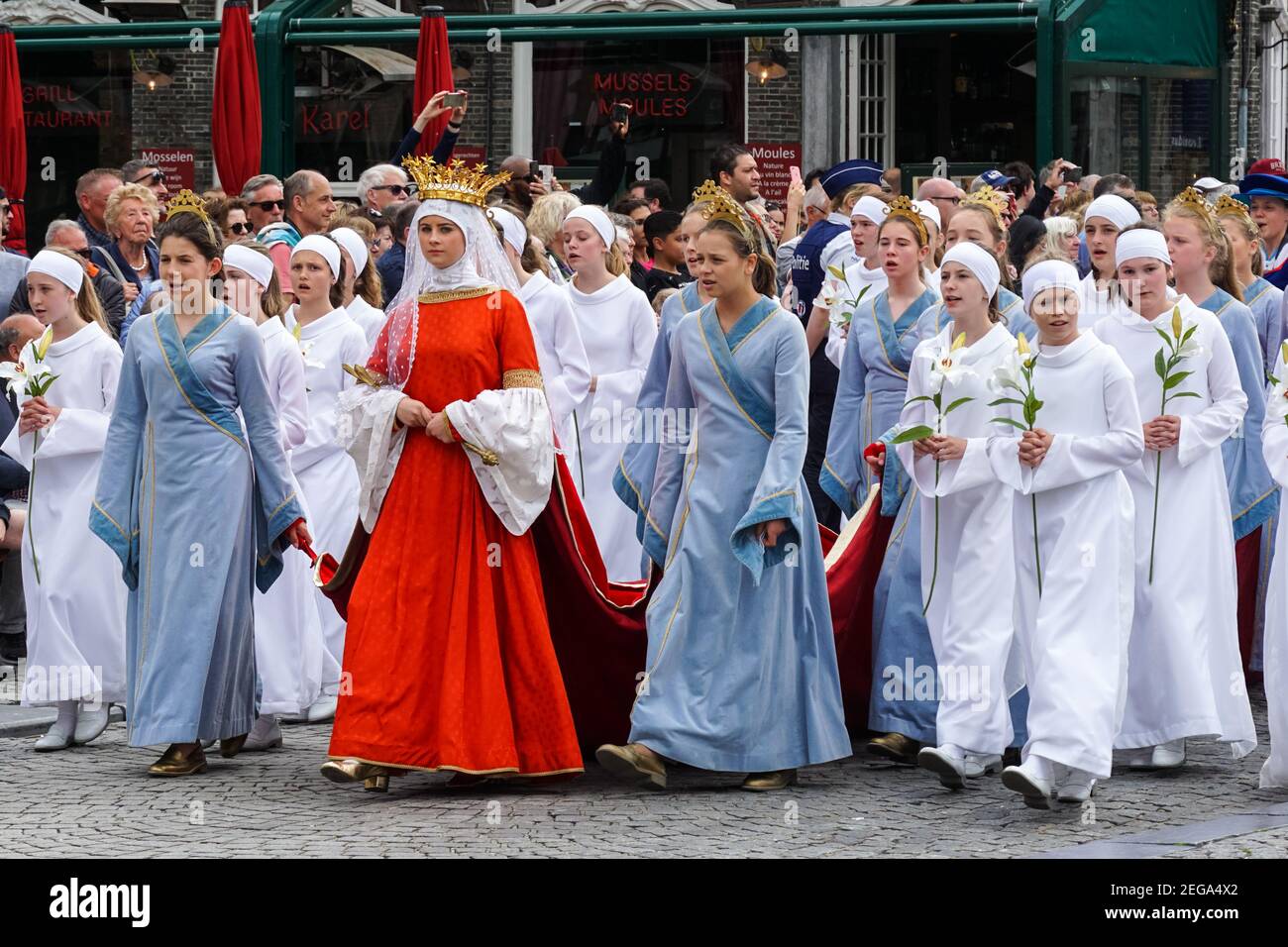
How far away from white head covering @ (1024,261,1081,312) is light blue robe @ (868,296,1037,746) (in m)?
0.47

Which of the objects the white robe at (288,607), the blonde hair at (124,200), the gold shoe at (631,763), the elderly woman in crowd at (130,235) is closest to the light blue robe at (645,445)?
the gold shoe at (631,763)

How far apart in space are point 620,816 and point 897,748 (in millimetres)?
1390

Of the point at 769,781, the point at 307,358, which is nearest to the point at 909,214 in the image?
the point at 769,781

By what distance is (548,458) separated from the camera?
8047 millimetres

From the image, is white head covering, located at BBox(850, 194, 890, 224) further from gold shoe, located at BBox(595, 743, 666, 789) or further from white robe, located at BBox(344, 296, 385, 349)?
gold shoe, located at BBox(595, 743, 666, 789)

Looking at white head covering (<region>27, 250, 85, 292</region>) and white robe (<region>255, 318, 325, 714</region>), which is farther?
white head covering (<region>27, 250, 85, 292</region>)

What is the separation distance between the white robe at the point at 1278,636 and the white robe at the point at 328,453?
154 inches

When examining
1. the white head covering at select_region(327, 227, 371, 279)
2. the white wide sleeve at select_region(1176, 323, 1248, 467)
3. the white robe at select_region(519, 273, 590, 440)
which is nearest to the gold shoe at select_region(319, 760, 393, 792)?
the white robe at select_region(519, 273, 590, 440)

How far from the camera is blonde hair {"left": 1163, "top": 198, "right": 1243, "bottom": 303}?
31.2 feet

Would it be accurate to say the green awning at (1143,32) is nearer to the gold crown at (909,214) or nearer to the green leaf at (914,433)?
the gold crown at (909,214)

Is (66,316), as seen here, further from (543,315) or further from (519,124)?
(519,124)

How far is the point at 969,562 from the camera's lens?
7.89 metres

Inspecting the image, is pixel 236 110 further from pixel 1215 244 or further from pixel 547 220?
pixel 1215 244
